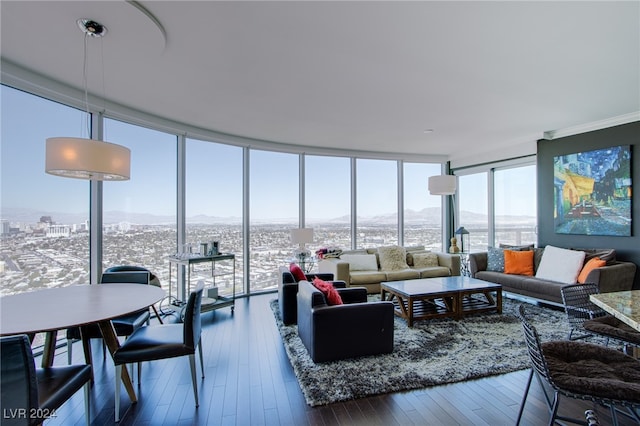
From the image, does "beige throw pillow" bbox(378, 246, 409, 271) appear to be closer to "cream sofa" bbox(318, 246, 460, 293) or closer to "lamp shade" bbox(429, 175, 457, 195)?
"cream sofa" bbox(318, 246, 460, 293)

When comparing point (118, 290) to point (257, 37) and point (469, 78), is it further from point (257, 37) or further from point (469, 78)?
point (469, 78)

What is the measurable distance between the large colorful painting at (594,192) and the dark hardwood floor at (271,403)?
3281mm

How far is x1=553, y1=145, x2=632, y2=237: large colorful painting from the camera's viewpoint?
439 centimetres

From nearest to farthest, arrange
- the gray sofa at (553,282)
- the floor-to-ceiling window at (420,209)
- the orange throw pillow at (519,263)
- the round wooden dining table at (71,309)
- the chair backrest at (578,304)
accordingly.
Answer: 1. the round wooden dining table at (71,309)
2. the chair backrest at (578,304)
3. the gray sofa at (553,282)
4. the orange throw pillow at (519,263)
5. the floor-to-ceiling window at (420,209)

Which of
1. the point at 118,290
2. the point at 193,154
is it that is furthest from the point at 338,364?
the point at 193,154

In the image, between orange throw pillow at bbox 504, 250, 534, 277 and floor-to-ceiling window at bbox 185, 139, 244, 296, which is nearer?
floor-to-ceiling window at bbox 185, 139, 244, 296

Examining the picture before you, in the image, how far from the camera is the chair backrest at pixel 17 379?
1.42 meters

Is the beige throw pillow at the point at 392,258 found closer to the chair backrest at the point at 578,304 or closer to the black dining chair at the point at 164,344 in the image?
the chair backrest at the point at 578,304

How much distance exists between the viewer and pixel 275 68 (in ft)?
9.45

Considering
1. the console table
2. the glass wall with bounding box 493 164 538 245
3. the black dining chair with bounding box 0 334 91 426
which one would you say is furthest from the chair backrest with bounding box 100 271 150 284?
the glass wall with bounding box 493 164 538 245

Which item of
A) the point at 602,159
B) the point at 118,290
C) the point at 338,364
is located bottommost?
the point at 338,364

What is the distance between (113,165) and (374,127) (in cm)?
365

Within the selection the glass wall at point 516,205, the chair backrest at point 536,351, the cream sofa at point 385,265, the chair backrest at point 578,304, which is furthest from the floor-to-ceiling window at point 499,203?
the chair backrest at point 536,351

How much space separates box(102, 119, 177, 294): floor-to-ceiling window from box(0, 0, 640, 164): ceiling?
1.64 ft
